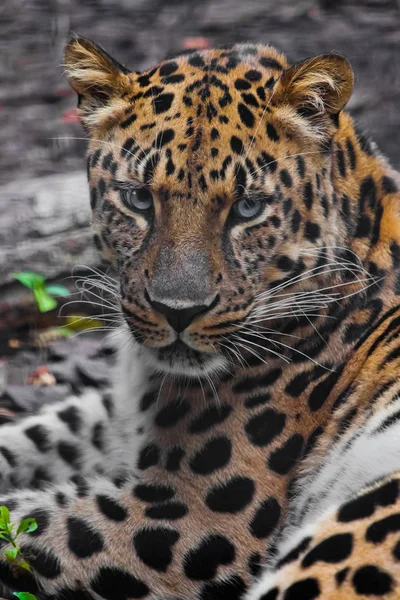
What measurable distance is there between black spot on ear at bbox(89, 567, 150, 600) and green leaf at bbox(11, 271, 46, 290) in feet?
10.6

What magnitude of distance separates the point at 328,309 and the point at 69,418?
192 centimetres

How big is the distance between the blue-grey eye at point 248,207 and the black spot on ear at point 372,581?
1.82m

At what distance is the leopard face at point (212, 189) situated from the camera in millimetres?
5254

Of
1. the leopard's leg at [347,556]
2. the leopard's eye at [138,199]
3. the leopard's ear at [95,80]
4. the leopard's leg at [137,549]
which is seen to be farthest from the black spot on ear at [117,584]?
the leopard's ear at [95,80]

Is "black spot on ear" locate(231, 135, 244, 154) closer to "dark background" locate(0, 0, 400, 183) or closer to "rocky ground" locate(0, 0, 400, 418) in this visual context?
"rocky ground" locate(0, 0, 400, 418)

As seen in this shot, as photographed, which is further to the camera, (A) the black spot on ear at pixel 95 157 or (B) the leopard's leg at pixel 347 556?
(A) the black spot on ear at pixel 95 157

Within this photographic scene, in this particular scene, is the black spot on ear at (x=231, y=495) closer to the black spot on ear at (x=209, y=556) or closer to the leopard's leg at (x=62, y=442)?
the black spot on ear at (x=209, y=556)

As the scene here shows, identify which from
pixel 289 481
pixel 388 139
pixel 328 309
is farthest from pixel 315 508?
pixel 388 139

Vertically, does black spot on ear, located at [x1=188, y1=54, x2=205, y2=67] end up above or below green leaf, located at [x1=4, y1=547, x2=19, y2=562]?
above

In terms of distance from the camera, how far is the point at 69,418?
22.3ft

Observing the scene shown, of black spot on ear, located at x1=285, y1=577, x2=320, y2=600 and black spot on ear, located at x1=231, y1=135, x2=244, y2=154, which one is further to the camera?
black spot on ear, located at x1=231, y1=135, x2=244, y2=154

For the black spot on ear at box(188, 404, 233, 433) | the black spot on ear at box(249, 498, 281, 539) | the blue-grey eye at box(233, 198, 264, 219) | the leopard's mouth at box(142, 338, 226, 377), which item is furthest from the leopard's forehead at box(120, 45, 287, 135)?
the black spot on ear at box(249, 498, 281, 539)

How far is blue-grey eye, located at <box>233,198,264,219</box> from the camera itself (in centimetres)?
538

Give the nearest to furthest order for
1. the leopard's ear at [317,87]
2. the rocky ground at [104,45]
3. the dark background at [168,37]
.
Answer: the leopard's ear at [317,87], the rocky ground at [104,45], the dark background at [168,37]
